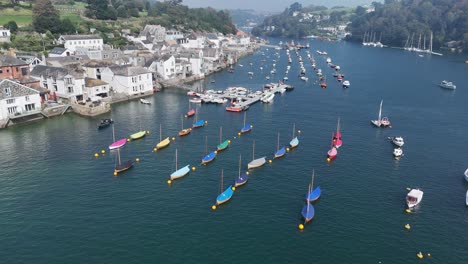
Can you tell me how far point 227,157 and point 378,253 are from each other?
32.5m

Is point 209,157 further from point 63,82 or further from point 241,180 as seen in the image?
point 63,82

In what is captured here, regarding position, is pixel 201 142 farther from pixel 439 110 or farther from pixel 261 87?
pixel 439 110

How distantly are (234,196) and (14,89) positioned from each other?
58169 millimetres

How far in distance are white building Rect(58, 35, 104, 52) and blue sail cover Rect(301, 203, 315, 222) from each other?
120 metres

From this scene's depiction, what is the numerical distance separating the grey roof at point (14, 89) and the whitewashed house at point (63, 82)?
1030 centimetres

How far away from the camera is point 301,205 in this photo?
53219 mm

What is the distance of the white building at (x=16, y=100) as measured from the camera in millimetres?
81625

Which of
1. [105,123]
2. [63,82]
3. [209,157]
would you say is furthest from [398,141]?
[63,82]

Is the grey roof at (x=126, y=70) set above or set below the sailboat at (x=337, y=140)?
above

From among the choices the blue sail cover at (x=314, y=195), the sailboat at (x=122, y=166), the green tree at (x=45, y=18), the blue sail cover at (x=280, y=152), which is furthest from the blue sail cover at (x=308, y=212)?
the green tree at (x=45, y=18)

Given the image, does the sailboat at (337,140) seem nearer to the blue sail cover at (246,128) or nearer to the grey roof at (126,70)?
the blue sail cover at (246,128)

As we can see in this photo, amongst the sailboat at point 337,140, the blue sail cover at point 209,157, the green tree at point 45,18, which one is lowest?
the blue sail cover at point 209,157

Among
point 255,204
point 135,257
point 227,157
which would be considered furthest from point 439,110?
point 135,257

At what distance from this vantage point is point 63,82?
96.5 m
